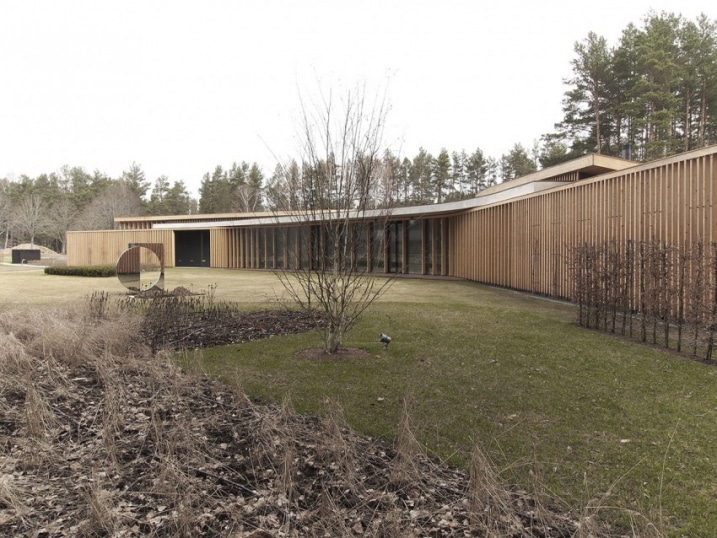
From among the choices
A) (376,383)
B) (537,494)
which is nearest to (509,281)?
(376,383)

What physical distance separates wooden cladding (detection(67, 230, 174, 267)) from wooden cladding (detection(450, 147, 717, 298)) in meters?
24.7

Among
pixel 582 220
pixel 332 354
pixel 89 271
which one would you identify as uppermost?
pixel 582 220

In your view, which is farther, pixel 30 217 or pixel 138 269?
pixel 30 217

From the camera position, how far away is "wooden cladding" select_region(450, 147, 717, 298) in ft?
26.1

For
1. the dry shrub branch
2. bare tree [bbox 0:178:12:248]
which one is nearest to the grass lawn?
the dry shrub branch

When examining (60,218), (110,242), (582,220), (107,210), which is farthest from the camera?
(60,218)

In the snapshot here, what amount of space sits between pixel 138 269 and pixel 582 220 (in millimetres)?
13199

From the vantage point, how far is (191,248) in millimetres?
35844

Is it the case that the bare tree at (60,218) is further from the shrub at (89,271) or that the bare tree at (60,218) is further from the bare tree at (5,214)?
the shrub at (89,271)

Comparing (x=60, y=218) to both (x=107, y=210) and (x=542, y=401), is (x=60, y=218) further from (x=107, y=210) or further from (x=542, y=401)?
(x=542, y=401)

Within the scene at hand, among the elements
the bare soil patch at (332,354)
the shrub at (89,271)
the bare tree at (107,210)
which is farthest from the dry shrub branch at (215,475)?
the bare tree at (107,210)

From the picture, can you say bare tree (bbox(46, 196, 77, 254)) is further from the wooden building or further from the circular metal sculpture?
the circular metal sculpture

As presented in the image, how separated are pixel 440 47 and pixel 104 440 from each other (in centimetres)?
953

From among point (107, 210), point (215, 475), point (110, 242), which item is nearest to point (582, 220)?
point (215, 475)
